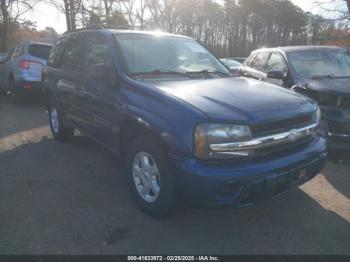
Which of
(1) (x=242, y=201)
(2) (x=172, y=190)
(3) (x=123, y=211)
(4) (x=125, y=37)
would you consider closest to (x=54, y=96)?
(4) (x=125, y=37)

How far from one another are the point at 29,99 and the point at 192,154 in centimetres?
915

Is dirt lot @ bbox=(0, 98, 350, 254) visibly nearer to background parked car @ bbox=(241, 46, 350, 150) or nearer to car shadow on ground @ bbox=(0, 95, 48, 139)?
background parked car @ bbox=(241, 46, 350, 150)

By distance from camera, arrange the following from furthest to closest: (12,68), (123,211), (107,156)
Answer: (12,68) < (107,156) < (123,211)

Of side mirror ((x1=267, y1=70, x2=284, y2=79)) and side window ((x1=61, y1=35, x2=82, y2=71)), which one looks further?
side mirror ((x1=267, y1=70, x2=284, y2=79))

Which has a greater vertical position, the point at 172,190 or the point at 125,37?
the point at 125,37

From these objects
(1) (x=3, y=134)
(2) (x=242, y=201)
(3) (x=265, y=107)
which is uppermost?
(3) (x=265, y=107)

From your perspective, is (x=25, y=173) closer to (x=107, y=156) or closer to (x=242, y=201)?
(x=107, y=156)

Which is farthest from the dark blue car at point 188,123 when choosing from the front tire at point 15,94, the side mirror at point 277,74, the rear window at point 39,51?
the front tire at point 15,94

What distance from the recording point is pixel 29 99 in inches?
420

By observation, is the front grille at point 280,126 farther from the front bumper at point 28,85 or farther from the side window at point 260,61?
the front bumper at point 28,85

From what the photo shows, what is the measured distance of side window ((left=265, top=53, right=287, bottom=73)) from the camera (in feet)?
20.2

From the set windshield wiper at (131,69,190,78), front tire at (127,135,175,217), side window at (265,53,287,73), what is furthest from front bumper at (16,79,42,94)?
front tire at (127,135,175,217)

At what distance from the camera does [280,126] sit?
313 centimetres

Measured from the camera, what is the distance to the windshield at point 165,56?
4.02m
